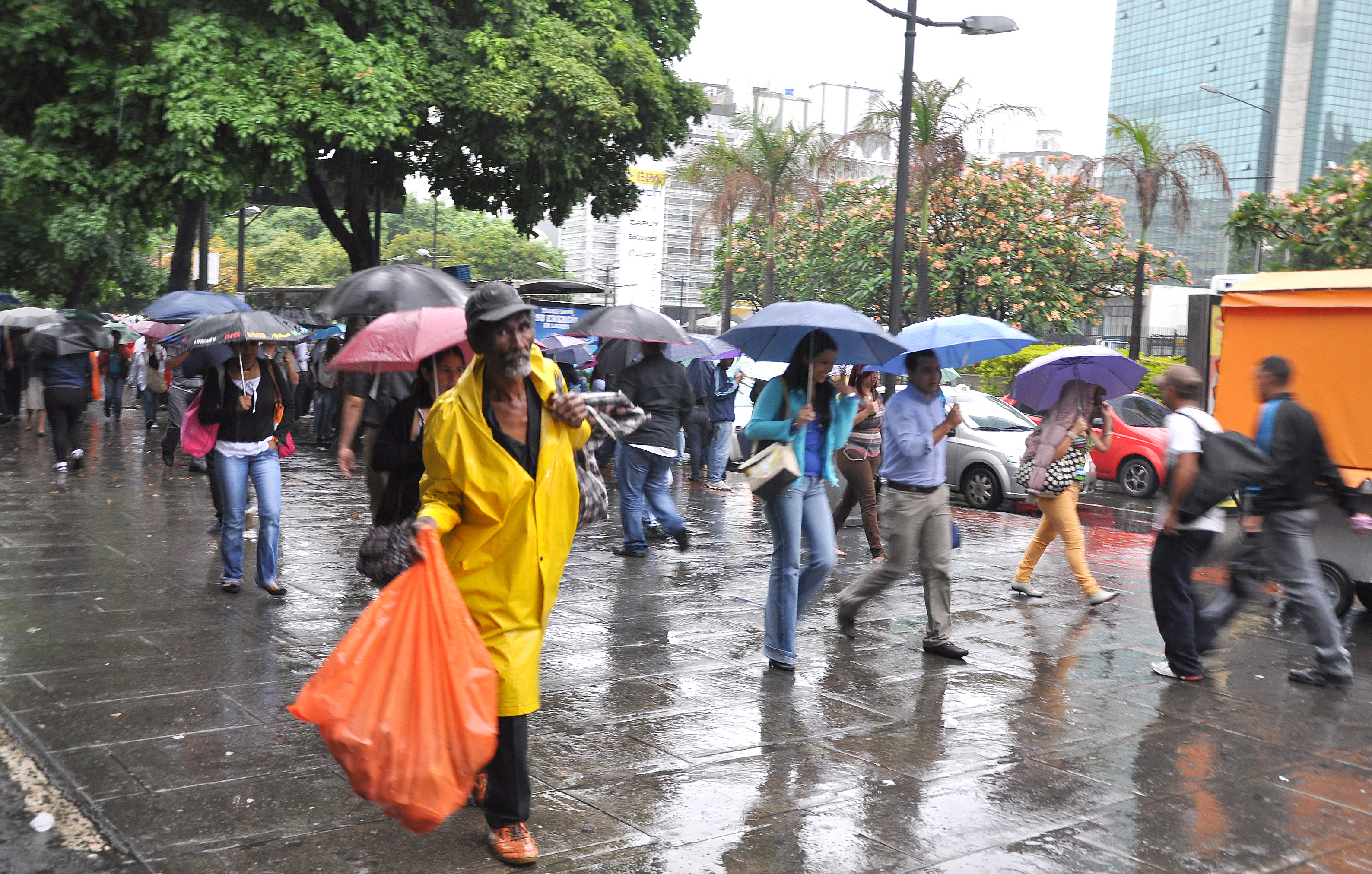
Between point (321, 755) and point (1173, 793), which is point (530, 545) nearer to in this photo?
point (321, 755)

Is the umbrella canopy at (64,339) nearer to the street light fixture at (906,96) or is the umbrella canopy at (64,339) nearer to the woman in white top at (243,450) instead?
the woman in white top at (243,450)

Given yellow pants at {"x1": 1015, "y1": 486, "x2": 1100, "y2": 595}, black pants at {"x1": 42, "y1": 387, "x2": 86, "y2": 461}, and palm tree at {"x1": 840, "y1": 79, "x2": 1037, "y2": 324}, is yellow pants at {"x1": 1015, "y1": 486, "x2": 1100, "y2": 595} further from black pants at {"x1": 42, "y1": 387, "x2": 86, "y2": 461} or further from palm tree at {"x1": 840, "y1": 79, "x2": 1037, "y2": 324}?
palm tree at {"x1": 840, "y1": 79, "x2": 1037, "y2": 324}

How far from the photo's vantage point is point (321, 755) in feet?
15.8

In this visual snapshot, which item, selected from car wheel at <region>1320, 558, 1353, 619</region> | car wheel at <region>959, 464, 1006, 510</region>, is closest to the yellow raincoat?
car wheel at <region>1320, 558, 1353, 619</region>

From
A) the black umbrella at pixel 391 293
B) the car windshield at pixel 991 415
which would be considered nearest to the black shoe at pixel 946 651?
the black umbrella at pixel 391 293

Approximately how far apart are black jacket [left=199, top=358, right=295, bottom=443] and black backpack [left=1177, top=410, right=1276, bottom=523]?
225 inches

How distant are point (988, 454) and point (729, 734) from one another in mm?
10538

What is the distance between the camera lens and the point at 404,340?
550 centimetres

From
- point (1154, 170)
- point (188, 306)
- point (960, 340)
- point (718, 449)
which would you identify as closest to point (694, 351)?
point (718, 449)

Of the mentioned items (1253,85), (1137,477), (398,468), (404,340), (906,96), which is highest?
(1253,85)

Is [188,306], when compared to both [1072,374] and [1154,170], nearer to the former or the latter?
[1072,374]

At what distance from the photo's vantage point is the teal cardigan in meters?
6.32

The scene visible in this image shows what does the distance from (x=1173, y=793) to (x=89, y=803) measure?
164 inches

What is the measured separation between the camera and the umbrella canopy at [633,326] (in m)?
9.80
